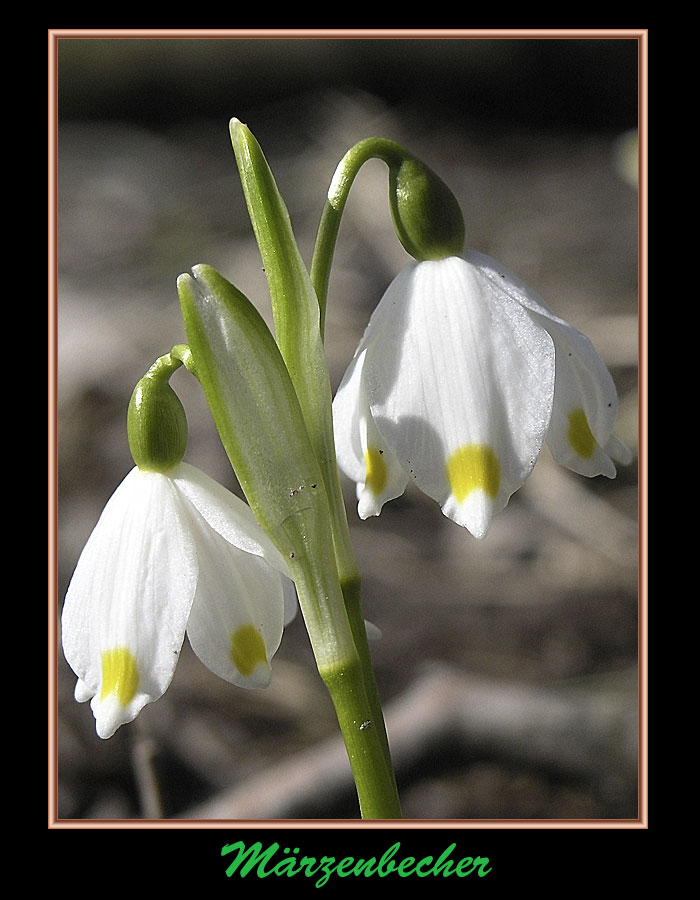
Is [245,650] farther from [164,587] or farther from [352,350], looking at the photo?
[352,350]

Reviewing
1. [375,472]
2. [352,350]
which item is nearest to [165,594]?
[375,472]

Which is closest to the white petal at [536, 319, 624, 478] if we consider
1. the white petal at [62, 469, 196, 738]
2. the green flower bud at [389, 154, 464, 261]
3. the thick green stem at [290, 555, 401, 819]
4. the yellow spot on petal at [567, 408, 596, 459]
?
the yellow spot on petal at [567, 408, 596, 459]

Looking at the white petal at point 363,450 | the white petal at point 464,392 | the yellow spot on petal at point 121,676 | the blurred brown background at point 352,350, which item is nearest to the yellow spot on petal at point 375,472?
the white petal at point 363,450

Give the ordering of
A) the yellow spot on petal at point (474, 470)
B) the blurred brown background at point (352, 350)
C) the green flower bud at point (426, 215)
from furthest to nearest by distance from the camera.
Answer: the blurred brown background at point (352, 350) < the green flower bud at point (426, 215) < the yellow spot on petal at point (474, 470)

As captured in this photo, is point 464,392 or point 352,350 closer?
point 464,392

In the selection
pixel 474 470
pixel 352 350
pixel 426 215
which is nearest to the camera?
pixel 474 470

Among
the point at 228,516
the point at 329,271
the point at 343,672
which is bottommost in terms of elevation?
the point at 343,672

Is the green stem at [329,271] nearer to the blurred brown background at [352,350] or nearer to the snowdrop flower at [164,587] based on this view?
the snowdrop flower at [164,587]

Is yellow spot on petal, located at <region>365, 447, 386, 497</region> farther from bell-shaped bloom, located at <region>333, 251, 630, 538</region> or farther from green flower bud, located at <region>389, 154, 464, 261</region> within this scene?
green flower bud, located at <region>389, 154, 464, 261</region>
